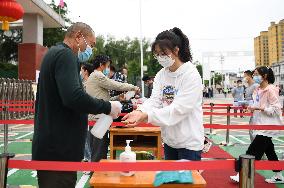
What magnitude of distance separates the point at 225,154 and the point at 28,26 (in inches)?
571

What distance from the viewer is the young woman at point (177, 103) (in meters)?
2.68

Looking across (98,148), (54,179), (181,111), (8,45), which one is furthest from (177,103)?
(8,45)

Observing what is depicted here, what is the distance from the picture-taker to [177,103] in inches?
106

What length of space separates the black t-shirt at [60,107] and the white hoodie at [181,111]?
0.43 meters

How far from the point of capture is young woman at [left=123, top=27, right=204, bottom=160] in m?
2.68

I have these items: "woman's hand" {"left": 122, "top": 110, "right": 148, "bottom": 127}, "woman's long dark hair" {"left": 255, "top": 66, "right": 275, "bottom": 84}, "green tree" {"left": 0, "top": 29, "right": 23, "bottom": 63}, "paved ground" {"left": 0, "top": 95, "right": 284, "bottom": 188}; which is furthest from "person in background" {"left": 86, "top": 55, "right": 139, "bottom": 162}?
"green tree" {"left": 0, "top": 29, "right": 23, "bottom": 63}

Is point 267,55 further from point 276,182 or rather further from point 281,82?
point 276,182

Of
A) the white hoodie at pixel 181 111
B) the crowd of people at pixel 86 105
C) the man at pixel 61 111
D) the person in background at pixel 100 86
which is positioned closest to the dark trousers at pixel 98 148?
the person in background at pixel 100 86

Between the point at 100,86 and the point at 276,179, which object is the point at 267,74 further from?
the point at 100,86

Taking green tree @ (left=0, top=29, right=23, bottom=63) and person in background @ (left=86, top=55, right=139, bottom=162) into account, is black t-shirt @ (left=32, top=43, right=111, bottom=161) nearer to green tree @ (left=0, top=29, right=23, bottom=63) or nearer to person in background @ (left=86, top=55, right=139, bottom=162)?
person in background @ (left=86, top=55, right=139, bottom=162)

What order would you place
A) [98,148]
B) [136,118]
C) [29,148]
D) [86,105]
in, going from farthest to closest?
[29,148], [98,148], [136,118], [86,105]

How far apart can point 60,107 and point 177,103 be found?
0.83m

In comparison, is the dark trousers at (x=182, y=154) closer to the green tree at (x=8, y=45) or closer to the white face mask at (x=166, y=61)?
the white face mask at (x=166, y=61)

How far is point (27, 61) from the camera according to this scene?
19.0m
